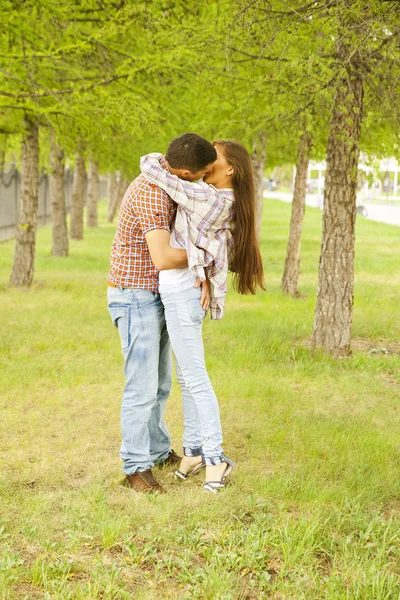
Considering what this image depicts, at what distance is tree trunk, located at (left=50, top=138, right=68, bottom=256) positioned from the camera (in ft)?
55.4

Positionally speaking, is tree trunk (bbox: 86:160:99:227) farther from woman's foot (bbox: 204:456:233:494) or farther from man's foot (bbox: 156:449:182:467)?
woman's foot (bbox: 204:456:233:494)

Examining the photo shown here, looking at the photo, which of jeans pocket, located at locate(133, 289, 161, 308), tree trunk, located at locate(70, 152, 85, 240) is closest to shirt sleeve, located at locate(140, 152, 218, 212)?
jeans pocket, located at locate(133, 289, 161, 308)

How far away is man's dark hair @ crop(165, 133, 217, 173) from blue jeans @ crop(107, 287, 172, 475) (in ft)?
2.38

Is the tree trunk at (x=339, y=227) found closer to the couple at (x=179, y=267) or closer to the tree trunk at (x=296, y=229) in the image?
the couple at (x=179, y=267)

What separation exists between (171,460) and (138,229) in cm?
153

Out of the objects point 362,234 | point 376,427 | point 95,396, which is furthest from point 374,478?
point 362,234

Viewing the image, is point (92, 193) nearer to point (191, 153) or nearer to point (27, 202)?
point (27, 202)

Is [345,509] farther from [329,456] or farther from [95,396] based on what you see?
[95,396]

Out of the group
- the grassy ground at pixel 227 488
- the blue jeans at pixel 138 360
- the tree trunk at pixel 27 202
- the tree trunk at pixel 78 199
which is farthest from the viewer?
the tree trunk at pixel 78 199

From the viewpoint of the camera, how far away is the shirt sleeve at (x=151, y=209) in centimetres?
393

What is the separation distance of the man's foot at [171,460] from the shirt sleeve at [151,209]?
60.5 inches

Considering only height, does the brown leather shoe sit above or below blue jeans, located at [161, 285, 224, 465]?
below

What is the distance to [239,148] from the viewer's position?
13.4 ft

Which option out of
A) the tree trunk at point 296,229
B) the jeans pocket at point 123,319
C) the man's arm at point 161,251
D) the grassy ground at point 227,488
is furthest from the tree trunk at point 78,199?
the man's arm at point 161,251
